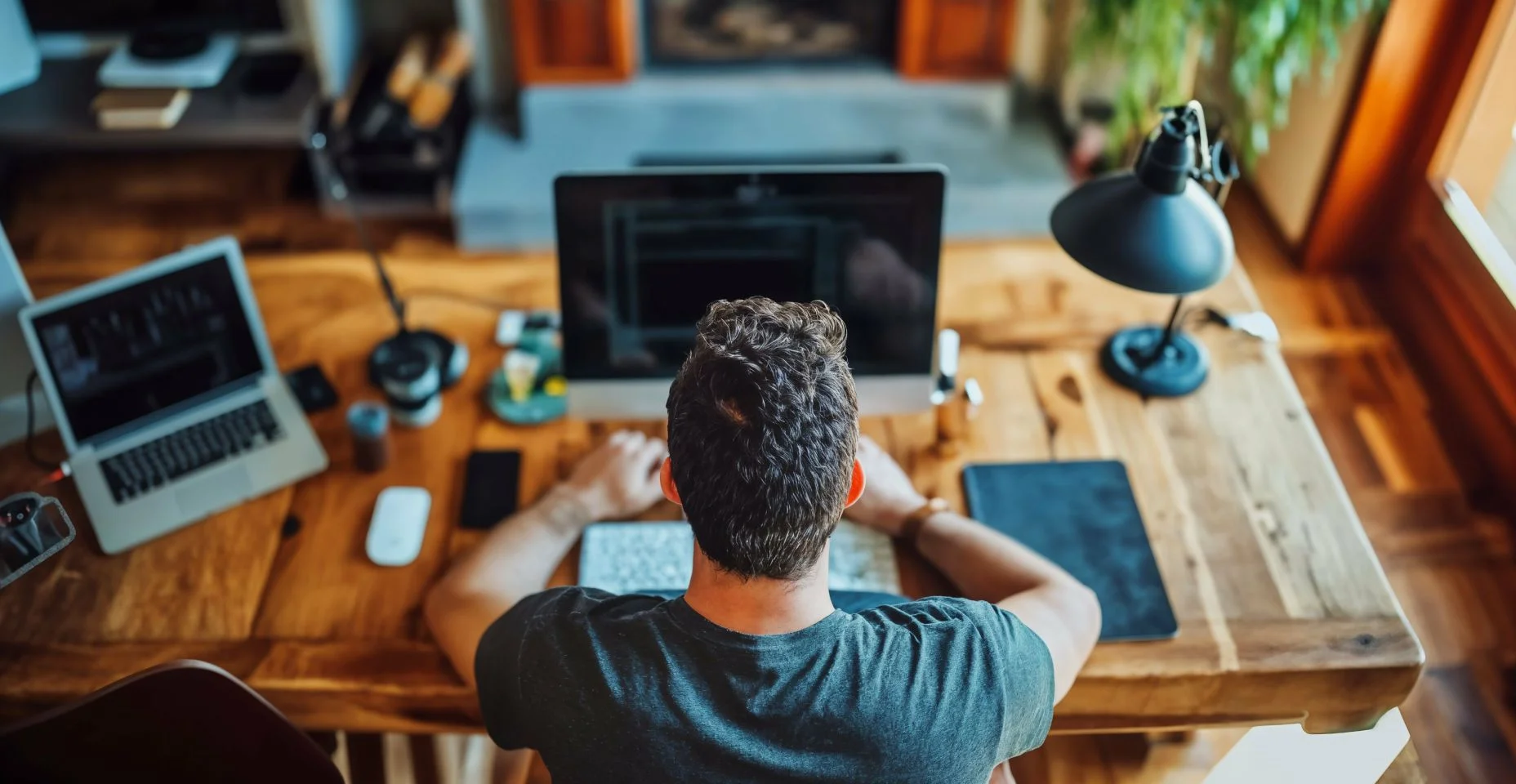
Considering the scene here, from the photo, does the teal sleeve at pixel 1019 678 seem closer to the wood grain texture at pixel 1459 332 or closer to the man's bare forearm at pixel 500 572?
the man's bare forearm at pixel 500 572

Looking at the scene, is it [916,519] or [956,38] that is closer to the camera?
[916,519]

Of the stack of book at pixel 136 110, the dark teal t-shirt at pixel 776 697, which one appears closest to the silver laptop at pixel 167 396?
the dark teal t-shirt at pixel 776 697

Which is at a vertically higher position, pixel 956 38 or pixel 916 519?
pixel 916 519

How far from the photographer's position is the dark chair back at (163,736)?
1257mm

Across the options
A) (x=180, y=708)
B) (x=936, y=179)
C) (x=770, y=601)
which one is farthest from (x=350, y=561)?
(x=936, y=179)

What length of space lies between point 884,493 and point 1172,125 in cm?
61

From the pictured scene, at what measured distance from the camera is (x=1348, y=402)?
275cm

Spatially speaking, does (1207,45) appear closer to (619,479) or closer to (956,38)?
(956,38)

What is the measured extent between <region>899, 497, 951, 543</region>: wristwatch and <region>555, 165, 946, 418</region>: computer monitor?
21 cm

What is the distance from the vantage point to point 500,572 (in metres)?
1.50

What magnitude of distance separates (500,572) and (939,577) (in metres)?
0.57

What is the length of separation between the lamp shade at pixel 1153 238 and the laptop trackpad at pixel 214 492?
1194 mm

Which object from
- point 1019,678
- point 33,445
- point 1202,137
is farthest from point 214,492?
point 1202,137

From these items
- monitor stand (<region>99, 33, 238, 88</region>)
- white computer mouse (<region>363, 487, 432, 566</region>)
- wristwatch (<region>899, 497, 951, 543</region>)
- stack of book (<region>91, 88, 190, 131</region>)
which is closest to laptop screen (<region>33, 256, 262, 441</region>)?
white computer mouse (<region>363, 487, 432, 566</region>)
